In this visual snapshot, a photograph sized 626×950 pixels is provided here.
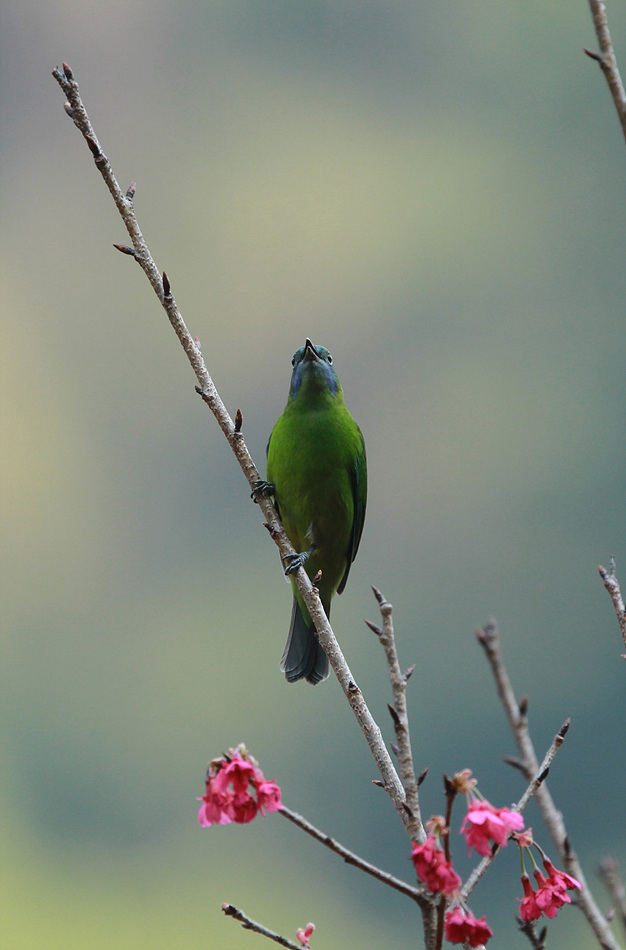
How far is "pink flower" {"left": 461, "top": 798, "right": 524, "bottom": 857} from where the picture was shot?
63.9 inches

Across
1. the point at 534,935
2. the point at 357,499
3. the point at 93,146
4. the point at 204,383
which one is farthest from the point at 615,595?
the point at 357,499

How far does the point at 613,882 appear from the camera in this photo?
1.25 m

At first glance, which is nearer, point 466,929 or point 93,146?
point 466,929

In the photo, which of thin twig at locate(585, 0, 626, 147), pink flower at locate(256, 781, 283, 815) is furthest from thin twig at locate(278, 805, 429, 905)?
thin twig at locate(585, 0, 626, 147)

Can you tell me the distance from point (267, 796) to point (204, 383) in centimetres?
141

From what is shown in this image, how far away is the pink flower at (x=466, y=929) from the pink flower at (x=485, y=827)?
11cm

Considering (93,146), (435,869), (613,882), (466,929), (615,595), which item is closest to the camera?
(613,882)

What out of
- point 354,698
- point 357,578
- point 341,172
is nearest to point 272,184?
point 341,172

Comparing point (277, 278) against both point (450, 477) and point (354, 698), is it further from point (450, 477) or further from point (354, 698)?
point (354, 698)

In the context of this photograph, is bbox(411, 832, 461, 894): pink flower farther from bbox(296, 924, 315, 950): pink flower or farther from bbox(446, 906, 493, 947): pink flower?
bbox(296, 924, 315, 950): pink flower

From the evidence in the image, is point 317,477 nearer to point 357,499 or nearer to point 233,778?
point 357,499

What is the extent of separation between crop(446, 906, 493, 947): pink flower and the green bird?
2858mm

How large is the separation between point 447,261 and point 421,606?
27406 millimetres

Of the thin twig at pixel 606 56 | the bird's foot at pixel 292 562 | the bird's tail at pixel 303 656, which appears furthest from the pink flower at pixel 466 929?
the bird's tail at pixel 303 656
